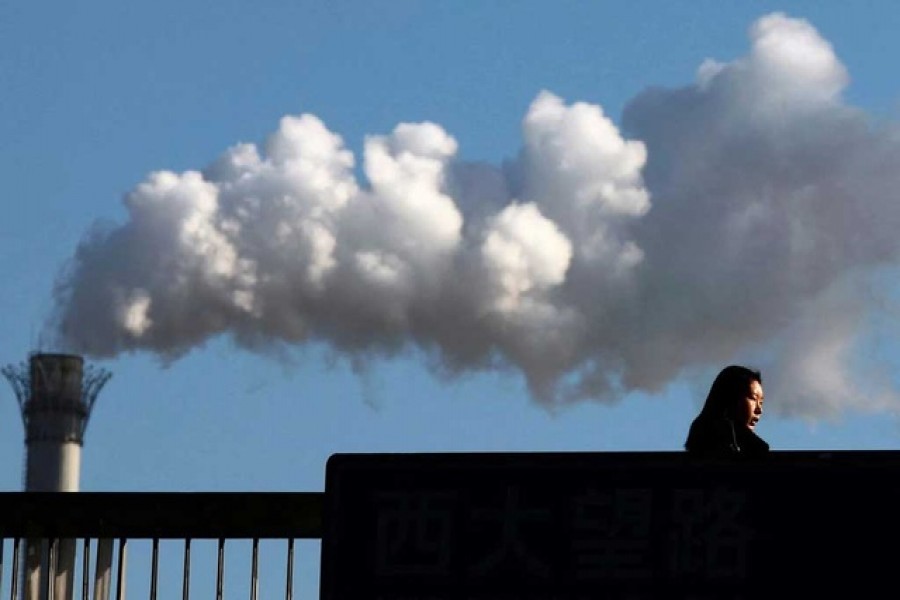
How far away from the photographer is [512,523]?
7152 millimetres

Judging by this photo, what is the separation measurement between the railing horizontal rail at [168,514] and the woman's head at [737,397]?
1.84 m

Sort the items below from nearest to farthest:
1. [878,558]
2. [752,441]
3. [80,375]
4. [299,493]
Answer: [878,558]
[752,441]
[299,493]
[80,375]

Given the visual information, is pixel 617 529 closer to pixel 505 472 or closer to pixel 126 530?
pixel 505 472

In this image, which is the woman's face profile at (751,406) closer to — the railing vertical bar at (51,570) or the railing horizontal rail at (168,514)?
the railing horizontal rail at (168,514)

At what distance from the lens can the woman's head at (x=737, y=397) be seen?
29.2 ft

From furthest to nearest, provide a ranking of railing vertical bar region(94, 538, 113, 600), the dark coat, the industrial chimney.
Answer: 1. the industrial chimney
2. railing vertical bar region(94, 538, 113, 600)
3. the dark coat

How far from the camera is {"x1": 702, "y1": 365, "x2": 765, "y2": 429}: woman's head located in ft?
29.2

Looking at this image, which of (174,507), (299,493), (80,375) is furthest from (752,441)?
(80,375)

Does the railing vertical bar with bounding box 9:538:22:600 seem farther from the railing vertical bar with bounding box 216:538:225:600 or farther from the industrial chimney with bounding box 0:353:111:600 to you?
the industrial chimney with bounding box 0:353:111:600

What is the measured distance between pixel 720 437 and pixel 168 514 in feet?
9.04

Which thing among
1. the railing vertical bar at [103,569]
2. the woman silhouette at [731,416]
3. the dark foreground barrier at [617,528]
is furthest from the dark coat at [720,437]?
the railing vertical bar at [103,569]

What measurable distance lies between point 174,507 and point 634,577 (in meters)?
3.37

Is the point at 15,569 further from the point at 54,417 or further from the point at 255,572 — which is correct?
the point at 54,417

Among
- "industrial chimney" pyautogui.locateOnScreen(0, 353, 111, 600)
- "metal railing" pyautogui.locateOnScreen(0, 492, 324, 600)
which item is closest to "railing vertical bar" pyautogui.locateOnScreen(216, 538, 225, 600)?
"metal railing" pyautogui.locateOnScreen(0, 492, 324, 600)
